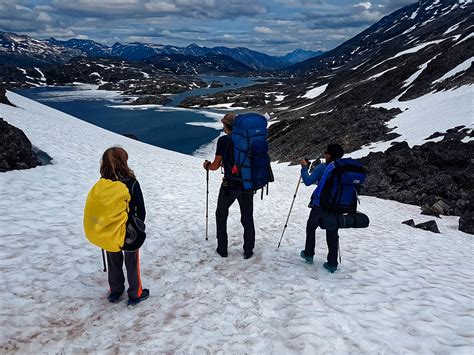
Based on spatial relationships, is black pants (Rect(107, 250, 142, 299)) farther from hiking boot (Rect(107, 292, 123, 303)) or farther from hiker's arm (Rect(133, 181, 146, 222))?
hiker's arm (Rect(133, 181, 146, 222))

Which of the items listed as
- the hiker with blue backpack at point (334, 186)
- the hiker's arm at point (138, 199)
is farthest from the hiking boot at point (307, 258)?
the hiker's arm at point (138, 199)

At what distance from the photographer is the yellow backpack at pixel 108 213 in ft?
17.4

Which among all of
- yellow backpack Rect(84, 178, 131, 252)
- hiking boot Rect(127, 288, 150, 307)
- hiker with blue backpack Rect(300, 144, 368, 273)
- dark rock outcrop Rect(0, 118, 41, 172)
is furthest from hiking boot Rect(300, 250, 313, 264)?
dark rock outcrop Rect(0, 118, 41, 172)

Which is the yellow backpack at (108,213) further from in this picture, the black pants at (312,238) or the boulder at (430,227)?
the boulder at (430,227)

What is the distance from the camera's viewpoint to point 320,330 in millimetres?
5539

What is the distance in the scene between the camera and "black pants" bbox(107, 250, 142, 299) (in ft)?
19.3

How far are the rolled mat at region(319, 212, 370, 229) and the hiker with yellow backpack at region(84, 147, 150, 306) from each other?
3.89 m

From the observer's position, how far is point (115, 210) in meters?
5.34

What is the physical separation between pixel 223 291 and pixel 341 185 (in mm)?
3339

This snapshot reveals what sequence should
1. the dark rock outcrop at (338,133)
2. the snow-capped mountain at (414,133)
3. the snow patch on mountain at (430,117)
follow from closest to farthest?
the snow-capped mountain at (414,133)
the snow patch on mountain at (430,117)
the dark rock outcrop at (338,133)

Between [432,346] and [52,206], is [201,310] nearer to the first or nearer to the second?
[432,346]

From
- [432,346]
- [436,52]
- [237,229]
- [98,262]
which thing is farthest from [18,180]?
[436,52]

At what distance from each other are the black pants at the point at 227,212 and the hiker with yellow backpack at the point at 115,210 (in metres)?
2.39

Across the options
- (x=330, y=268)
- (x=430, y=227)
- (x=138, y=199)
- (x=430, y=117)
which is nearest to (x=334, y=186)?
(x=330, y=268)
